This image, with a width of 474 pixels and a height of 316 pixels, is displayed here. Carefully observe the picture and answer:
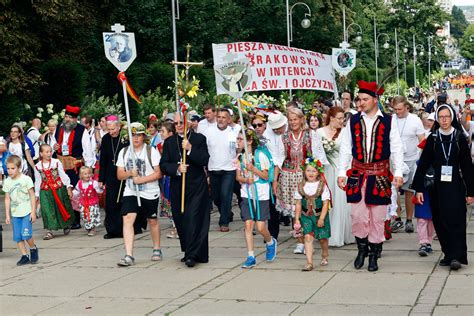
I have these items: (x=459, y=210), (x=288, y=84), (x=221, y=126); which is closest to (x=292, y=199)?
(x=459, y=210)

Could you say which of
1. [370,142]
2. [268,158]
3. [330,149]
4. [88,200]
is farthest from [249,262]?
[88,200]

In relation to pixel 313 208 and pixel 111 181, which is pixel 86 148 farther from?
pixel 313 208

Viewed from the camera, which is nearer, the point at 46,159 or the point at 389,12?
the point at 46,159

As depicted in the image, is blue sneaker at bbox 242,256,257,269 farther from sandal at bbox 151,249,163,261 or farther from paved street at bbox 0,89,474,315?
sandal at bbox 151,249,163,261

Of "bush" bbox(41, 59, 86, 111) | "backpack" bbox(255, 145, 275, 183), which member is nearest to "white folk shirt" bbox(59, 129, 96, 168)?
"backpack" bbox(255, 145, 275, 183)

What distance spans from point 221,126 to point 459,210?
4419 millimetres

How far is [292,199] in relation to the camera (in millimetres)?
11219

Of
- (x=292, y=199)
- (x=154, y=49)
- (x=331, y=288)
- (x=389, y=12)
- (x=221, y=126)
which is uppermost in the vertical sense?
(x=389, y=12)

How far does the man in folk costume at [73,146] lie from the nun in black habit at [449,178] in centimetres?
650

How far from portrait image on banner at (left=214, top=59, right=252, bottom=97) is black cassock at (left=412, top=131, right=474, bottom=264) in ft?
7.69

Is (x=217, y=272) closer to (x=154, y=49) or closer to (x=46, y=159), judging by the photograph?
(x=46, y=159)

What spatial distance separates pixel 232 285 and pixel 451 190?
2.63 m

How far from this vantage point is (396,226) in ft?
44.2

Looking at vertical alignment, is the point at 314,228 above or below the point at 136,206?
below
